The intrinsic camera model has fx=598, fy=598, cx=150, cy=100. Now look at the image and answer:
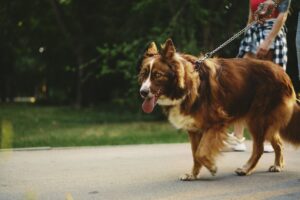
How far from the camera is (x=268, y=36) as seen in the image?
7.66m

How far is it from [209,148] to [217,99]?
520 mm

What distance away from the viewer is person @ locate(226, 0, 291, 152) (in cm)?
761

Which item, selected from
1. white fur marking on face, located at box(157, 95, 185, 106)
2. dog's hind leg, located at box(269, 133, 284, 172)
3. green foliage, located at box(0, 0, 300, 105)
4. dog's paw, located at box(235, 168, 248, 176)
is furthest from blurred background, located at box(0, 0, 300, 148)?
white fur marking on face, located at box(157, 95, 185, 106)

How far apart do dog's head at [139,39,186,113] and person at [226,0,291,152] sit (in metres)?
1.89

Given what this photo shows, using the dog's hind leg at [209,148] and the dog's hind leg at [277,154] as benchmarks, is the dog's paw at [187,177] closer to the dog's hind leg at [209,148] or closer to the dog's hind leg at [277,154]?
the dog's hind leg at [209,148]

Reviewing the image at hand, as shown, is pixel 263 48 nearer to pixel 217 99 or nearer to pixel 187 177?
pixel 217 99

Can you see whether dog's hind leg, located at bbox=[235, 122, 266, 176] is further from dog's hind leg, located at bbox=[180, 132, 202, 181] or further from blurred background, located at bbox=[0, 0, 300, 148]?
blurred background, located at bbox=[0, 0, 300, 148]

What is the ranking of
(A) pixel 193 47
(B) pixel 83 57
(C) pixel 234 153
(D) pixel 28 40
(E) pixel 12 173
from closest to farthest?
(E) pixel 12 173 < (C) pixel 234 153 < (A) pixel 193 47 < (B) pixel 83 57 < (D) pixel 28 40

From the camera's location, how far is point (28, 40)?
34781mm

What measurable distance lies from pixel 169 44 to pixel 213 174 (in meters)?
1.41

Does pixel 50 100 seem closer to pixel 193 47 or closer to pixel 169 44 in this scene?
pixel 193 47

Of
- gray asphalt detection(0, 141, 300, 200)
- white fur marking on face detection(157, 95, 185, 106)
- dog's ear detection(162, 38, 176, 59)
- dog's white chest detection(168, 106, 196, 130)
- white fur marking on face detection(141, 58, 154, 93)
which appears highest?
dog's ear detection(162, 38, 176, 59)

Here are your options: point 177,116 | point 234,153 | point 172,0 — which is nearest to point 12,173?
point 177,116

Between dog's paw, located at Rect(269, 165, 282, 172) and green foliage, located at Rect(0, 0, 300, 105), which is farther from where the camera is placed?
green foliage, located at Rect(0, 0, 300, 105)
